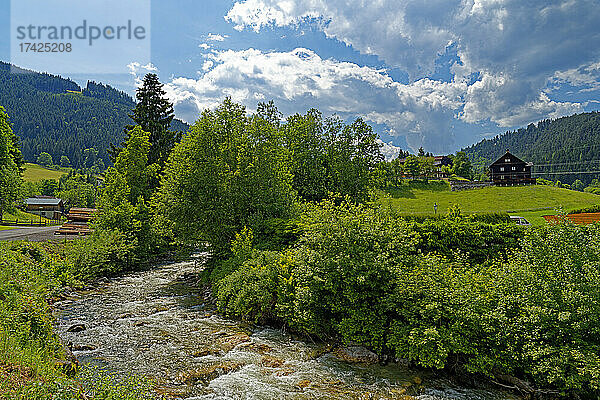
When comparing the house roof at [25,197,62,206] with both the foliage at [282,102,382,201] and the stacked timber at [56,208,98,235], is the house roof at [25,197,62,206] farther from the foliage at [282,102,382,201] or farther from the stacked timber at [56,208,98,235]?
the foliage at [282,102,382,201]

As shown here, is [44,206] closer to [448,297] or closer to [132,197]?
[132,197]

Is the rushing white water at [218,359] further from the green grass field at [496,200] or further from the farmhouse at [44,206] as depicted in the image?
the farmhouse at [44,206]

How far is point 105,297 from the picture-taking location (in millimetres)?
20234

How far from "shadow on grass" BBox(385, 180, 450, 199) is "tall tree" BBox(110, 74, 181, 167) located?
42.6 metres

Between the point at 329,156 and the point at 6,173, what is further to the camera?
the point at 329,156

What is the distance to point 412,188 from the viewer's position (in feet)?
257

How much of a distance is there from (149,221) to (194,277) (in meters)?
9.46

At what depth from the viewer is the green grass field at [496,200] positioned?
5509 centimetres

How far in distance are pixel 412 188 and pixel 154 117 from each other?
52.8m

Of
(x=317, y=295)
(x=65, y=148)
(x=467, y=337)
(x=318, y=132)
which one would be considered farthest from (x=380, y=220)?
(x=65, y=148)

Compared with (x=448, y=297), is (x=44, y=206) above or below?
below

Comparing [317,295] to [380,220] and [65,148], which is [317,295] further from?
[65,148]

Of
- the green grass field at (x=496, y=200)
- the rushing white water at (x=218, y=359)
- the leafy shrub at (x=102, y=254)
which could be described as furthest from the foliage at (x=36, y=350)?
the green grass field at (x=496, y=200)

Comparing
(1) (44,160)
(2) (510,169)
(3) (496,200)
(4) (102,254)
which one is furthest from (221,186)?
(1) (44,160)
